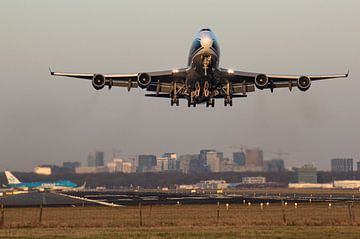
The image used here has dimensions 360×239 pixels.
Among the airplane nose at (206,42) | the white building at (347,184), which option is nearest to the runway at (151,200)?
the airplane nose at (206,42)

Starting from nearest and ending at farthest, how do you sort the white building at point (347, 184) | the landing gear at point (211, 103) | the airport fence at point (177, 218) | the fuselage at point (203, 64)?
the airport fence at point (177, 218) < the fuselage at point (203, 64) < the landing gear at point (211, 103) < the white building at point (347, 184)

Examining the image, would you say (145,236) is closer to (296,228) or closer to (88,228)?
(88,228)

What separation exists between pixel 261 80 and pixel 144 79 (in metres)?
10.2

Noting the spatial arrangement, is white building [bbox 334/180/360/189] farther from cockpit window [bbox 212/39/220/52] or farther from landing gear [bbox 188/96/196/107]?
cockpit window [bbox 212/39/220/52]

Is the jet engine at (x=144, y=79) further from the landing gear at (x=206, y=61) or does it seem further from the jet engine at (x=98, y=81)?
the landing gear at (x=206, y=61)

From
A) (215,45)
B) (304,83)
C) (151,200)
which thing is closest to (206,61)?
(215,45)

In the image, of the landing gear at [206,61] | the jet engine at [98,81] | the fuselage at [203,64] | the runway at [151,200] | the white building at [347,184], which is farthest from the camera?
the white building at [347,184]

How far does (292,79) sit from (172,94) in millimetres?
11006

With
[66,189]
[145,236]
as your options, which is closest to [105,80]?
[145,236]

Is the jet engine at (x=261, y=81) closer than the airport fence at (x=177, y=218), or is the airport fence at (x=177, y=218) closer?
the airport fence at (x=177, y=218)

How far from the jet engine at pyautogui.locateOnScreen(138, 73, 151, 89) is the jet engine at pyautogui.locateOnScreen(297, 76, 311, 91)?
13.2 metres

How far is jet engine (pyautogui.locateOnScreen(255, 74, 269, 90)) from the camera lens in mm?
52906

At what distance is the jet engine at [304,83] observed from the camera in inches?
2090

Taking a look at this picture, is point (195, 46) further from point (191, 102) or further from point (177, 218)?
point (177, 218)
